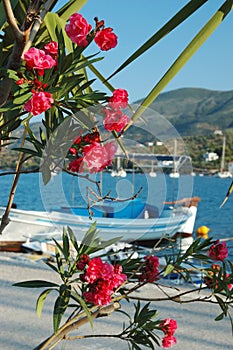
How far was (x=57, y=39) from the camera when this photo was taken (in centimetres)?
79

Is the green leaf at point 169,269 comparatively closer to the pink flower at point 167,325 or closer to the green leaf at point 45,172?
the pink flower at point 167,325

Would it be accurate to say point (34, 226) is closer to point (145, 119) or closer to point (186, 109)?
point (145, 119)

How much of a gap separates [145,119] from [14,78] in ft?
1.14

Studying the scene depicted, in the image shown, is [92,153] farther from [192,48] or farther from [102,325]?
[102,325]

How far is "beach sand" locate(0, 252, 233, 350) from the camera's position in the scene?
7.26 ft

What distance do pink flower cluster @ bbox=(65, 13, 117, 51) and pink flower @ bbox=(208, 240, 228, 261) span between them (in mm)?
623

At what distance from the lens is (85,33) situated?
2.48 feet

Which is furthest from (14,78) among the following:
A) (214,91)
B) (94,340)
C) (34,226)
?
(214,91)

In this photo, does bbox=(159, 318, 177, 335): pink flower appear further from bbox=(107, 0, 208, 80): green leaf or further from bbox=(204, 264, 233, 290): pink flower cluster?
bbox=(107, 0, 208, 80): green leaf

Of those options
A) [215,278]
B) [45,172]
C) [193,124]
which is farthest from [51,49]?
[193,124]

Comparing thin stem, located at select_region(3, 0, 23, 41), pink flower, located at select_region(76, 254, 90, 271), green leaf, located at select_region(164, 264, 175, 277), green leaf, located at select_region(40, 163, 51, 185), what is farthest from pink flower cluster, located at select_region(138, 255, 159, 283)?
thin stem, located at select_region(3, 0, 23, 41)

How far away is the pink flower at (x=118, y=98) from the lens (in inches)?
32.2

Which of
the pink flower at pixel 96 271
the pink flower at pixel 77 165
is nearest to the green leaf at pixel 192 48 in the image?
the pink flower at pixel 77 165

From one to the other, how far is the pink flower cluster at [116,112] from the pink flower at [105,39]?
0.28 feet
